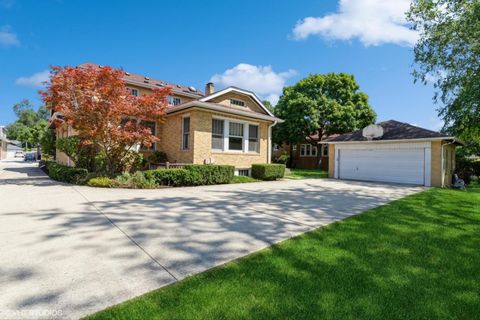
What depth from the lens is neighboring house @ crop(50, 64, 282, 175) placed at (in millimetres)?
13547

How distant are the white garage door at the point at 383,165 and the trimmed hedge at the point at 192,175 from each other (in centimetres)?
902

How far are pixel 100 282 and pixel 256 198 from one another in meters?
6.05

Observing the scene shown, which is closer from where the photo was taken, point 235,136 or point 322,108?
point 235,136

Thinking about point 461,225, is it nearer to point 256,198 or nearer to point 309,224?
point 309,224

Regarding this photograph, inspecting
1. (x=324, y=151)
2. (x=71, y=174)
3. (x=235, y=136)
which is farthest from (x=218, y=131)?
(x=324, y=151)

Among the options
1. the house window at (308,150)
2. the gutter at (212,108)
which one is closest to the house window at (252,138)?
the gutter at (212,108)

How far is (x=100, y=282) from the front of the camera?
9.06 feet

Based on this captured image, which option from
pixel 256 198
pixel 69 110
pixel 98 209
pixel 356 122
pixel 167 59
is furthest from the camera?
pixel 356 122

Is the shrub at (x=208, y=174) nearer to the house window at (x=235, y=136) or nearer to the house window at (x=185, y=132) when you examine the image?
the house window at (x=235, y=136)

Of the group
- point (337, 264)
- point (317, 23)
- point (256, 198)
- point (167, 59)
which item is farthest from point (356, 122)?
point (337, 264)

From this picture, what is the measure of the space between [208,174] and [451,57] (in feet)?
48.9

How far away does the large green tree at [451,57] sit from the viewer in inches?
497

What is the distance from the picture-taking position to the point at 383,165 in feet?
50.9

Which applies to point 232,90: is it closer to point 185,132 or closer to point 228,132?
point 228,132
